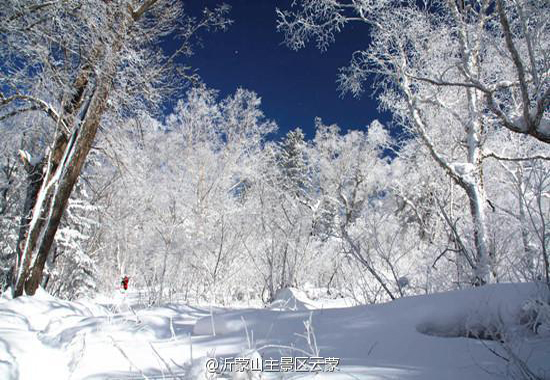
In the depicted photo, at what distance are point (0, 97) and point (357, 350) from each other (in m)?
4.89

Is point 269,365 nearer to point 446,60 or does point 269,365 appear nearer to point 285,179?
point 446,60

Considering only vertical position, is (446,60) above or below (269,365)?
above

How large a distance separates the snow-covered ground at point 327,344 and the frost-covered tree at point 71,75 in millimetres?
2278

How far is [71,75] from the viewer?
3955 millimetres

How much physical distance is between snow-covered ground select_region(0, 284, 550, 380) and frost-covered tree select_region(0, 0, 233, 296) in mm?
2278

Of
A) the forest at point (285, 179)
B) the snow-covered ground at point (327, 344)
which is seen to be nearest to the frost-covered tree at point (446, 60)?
the forest at point (285, 179)

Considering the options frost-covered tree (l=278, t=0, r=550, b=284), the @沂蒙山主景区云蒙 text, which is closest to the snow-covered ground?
the @沂蒙山主景区云蒙 text

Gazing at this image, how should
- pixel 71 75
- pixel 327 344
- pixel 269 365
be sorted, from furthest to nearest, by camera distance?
pixel 71 75, pixel 327 344, pixel 269 365

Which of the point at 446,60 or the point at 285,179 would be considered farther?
Answer: the point at 285,179

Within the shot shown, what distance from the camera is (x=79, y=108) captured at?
15.0 ft

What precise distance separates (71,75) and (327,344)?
14.3ft

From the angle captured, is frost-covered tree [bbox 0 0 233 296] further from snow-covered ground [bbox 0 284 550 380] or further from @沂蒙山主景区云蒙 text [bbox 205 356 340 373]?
@沂蒙山主景区云蒙 text [bbox 205 356 340 373]

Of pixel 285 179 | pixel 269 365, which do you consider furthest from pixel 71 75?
pixel 285 179

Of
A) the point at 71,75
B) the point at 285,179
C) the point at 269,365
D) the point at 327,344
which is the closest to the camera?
the point at 269,365
